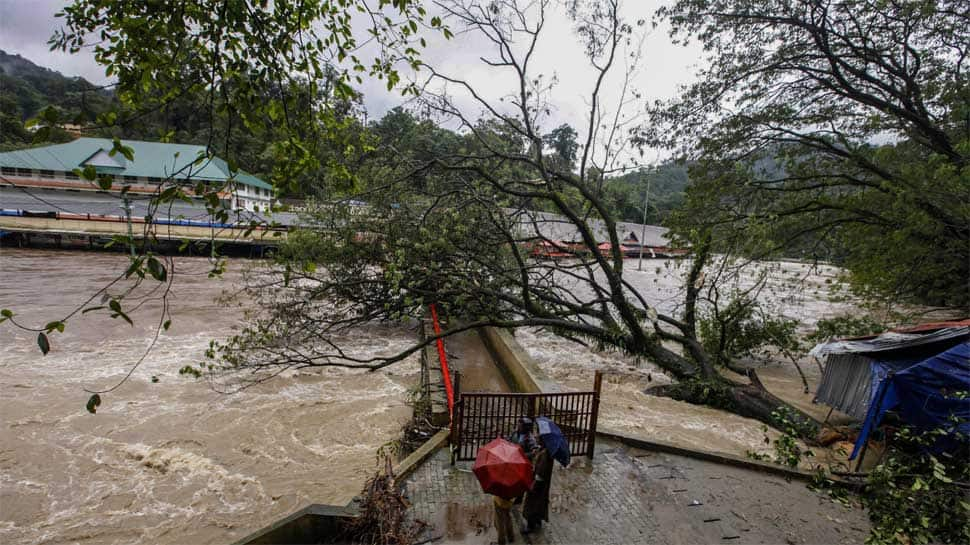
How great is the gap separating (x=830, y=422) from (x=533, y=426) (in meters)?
8.39

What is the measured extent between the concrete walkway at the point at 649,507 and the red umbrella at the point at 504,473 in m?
Answer: 0.83

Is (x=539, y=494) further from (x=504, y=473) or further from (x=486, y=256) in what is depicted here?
(x=486, y=256)

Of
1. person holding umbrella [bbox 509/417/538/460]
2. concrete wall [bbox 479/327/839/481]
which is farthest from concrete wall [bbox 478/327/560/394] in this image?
person holding umbrella [bbox 509/417/538/460]

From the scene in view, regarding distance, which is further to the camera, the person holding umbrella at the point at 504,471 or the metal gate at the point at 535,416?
the metal gate at the point at 535,416

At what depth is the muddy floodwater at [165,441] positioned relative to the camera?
665 cm

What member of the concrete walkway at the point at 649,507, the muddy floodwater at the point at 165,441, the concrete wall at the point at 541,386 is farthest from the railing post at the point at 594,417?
the muddy floodwater at the point at 165,441

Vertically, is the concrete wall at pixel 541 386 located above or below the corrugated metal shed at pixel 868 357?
below

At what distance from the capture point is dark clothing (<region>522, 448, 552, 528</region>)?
4.69 metres

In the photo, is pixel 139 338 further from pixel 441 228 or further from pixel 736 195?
pixel 736 195

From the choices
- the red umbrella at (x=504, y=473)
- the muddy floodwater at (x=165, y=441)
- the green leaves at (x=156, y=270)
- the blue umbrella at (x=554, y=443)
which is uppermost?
the green leaves at (x=156, y=270)

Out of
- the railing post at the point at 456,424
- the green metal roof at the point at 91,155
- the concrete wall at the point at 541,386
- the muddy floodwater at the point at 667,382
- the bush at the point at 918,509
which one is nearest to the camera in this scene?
the bush at the point at 918,509

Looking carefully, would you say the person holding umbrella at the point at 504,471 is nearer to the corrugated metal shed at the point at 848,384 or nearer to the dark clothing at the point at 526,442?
the dark clothing at the point at 526,442

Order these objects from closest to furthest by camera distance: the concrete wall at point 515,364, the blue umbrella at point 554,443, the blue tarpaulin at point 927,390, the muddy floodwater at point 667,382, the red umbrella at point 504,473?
the red umbrella at point 504,473, the blue umbrella at point 554,443, the blue tarpaulin at point 927,390, the concrete wall at point 515,364, the muddy floodwater at point 667,382

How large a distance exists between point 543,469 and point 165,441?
7457 mm
